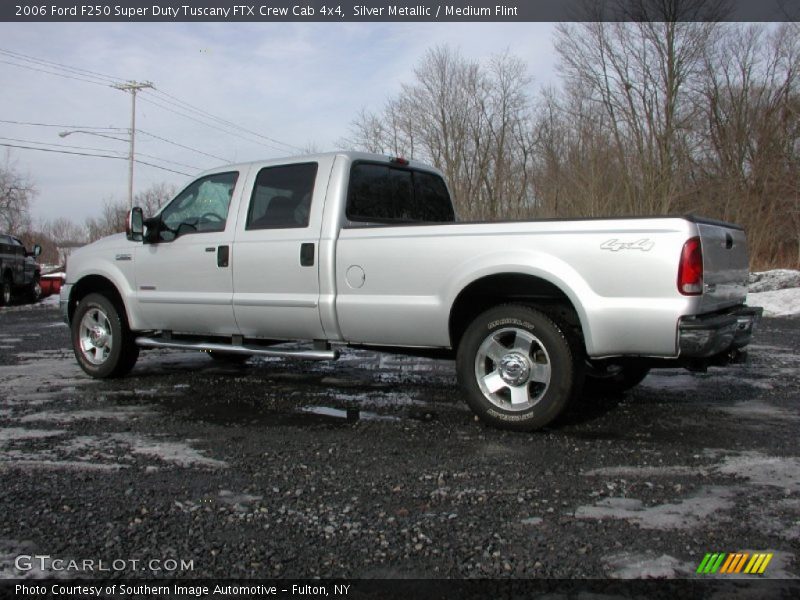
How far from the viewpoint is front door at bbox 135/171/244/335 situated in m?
6.20

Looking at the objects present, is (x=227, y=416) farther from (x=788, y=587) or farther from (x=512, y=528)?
(x=788, y=587)

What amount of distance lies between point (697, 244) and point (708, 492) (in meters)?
1.47

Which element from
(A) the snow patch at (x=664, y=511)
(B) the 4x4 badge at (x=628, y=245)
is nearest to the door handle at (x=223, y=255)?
(B) the 4x4 badge at (x=628, y=245)

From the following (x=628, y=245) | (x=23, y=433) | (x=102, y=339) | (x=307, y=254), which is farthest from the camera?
(x=102, y=339)

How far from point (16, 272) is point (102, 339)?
1436cm

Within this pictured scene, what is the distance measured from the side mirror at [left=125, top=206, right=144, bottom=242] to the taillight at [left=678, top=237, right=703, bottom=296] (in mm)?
4771

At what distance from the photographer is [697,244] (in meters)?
4.19

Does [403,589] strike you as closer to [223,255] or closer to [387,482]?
[387,482]

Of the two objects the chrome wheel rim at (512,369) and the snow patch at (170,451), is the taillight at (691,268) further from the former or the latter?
the snow patch at (170,451)

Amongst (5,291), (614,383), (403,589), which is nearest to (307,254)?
(614,383)

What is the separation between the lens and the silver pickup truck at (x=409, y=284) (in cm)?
433

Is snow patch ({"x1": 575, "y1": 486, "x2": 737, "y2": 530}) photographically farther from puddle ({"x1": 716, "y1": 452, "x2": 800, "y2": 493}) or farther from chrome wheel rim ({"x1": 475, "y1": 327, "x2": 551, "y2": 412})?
chrome wheel rim ({"x1": 475, "y1": 327, "x2": 551, "y2": 412})

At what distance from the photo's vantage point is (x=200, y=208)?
6.59 metres

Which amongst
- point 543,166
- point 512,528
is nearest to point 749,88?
point 543,166
